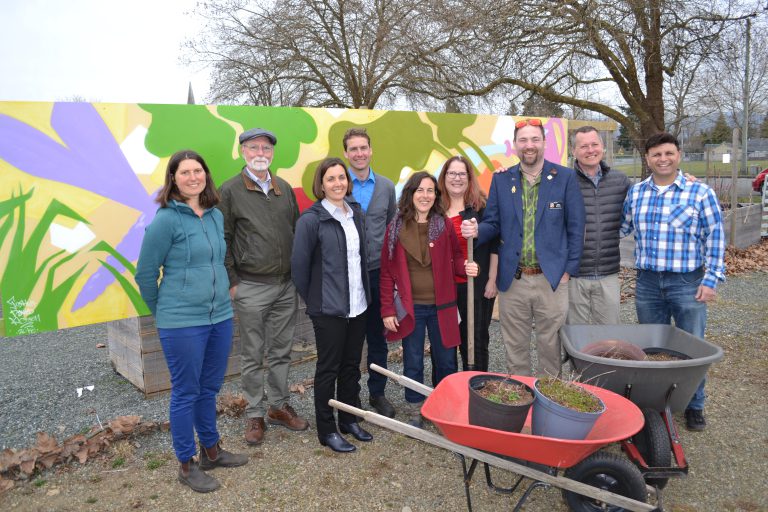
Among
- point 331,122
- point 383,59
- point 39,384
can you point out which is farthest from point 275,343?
point 383,59

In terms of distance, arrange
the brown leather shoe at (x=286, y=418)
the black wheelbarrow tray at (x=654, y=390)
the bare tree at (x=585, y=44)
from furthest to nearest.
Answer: the bare tree at (x=585, y=44) < the brown leather shoe at (x=286, y=418) < the black wheelbarrow tray at (x=654, y=390)

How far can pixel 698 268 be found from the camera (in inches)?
150

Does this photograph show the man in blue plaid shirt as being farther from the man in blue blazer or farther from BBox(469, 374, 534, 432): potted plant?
BBox(469, 374, 534, 432): potted plant

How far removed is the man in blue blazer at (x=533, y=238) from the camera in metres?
3.77

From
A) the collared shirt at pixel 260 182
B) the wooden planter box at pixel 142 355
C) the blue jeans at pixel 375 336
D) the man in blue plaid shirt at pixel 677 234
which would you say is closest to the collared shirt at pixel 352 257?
the blue jeans at pixel 375 336

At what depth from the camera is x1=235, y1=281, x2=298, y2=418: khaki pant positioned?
12.5 feet

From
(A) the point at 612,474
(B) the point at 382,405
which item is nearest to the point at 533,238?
(A) the point at 612,474

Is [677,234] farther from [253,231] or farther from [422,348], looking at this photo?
[253,231]

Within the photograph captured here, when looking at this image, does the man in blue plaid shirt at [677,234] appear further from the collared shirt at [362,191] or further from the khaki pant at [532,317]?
the collared shirt at [362,191]

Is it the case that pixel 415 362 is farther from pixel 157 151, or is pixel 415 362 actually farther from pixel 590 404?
pixel 157 151

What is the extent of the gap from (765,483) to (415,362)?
228cm

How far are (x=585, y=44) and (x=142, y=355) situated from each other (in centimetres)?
878

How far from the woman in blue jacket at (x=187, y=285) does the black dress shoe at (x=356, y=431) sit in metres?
1.00

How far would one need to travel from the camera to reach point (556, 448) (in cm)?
244
